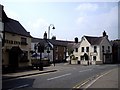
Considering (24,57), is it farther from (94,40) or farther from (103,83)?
(94,40)

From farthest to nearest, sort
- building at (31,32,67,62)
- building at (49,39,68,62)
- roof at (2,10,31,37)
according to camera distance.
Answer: building at (49,39,68,62) < building at (31,32,67,62) < roof at (2,10,31,37)

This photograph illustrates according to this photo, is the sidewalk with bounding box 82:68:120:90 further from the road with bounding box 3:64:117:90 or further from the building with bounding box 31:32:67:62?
the building with bounding box 31:32:67:62

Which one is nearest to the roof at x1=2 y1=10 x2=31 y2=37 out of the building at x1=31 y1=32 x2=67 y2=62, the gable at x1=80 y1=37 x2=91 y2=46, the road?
the road

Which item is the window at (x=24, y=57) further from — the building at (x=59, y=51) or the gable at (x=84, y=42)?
the building at (x=59, y=51)

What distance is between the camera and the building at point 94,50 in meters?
82.7

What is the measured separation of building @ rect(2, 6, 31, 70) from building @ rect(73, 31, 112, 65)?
39243 mm

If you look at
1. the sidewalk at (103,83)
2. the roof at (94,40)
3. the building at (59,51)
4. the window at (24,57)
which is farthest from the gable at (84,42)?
the sidewalk at (103,83)

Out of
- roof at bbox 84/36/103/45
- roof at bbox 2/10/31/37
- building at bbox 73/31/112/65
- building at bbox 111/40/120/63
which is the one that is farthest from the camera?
building at bbox 111/40/120/63

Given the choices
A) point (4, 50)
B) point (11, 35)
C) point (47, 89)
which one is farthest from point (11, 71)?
point (47, 89)

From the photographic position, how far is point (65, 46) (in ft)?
320

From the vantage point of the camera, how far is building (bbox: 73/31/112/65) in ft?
271

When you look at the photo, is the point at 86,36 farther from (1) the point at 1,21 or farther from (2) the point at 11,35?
(1) the point at 1,21

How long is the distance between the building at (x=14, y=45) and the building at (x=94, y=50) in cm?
3924

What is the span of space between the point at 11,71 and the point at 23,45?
33.3 feet
